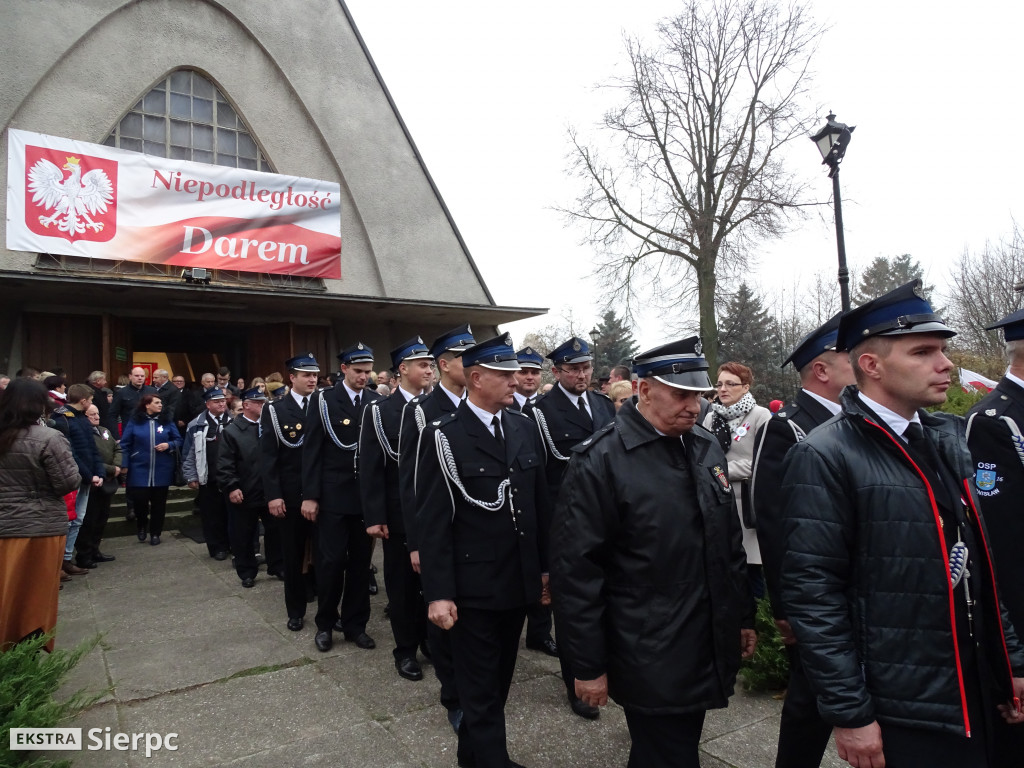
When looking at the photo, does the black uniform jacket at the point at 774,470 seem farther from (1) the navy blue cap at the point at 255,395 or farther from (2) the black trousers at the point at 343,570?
(1) the navy blue cap at the point at 255,395

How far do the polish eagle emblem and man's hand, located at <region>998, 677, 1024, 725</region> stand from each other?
15.3 metres

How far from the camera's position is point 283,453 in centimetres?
611

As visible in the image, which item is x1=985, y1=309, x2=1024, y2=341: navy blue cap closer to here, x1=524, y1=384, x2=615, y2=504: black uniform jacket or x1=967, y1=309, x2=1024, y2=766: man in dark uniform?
x1=967, y1=309, x2=1024, y2=766: man in dark uniform

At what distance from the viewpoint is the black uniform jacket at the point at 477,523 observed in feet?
10.6

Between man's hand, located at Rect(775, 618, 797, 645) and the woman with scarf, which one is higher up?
the woman with scarf

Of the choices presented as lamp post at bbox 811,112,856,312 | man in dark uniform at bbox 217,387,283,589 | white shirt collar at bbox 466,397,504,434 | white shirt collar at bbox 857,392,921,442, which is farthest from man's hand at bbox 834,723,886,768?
lamp post at bbox 811,112,856,312

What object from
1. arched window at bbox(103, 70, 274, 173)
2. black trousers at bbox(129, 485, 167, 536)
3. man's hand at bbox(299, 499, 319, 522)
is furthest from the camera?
arched window at bbox(103, 70, 274, 173)

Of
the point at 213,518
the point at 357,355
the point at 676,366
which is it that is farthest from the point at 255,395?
the point at 676,366

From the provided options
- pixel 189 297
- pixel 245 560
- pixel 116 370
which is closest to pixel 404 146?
pixel 189 297

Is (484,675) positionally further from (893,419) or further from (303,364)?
(303,364)

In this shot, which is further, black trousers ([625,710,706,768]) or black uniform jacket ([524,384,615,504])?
black uniform jacket ([524,384,615,504])

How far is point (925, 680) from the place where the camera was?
195cm

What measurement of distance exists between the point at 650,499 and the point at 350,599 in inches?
148

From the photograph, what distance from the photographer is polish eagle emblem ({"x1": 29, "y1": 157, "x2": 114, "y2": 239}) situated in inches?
494
